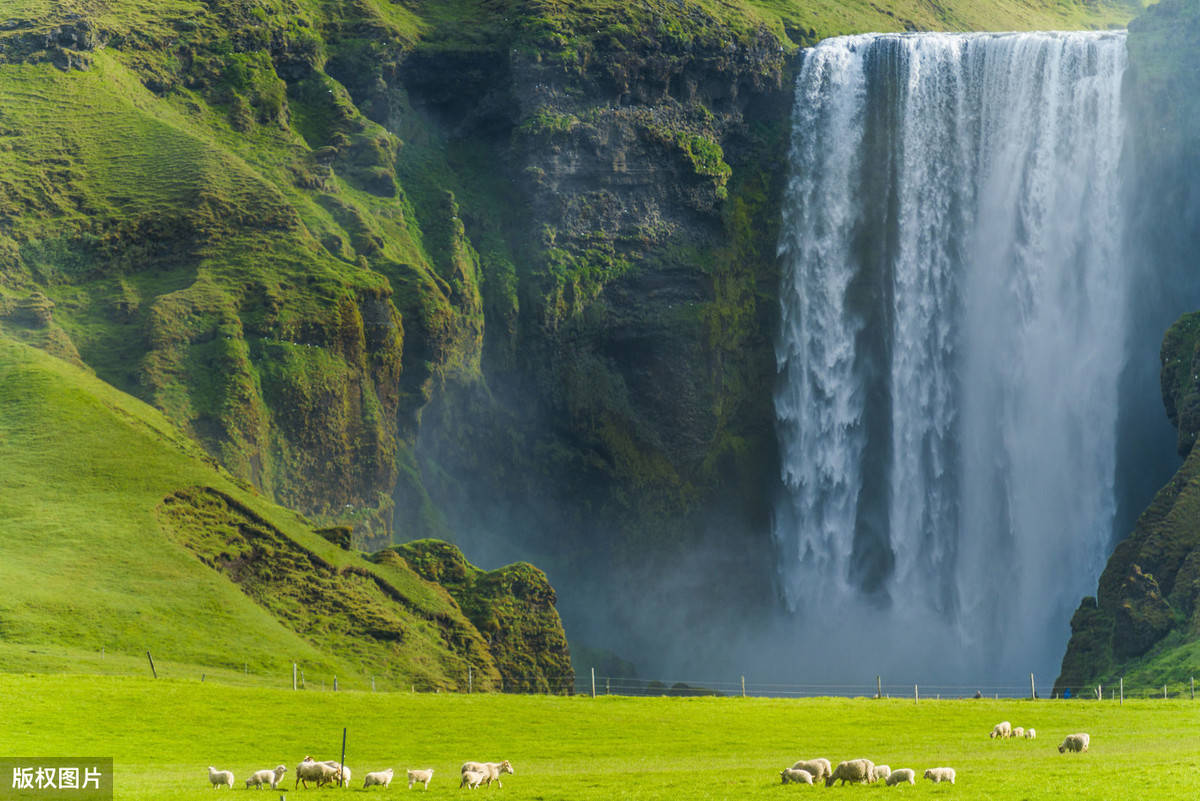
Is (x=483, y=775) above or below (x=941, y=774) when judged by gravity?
above

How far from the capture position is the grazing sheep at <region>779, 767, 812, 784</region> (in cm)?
4322

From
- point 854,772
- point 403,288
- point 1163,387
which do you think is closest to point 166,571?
point 403,288

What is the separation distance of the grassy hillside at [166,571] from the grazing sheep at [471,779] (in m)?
33.4

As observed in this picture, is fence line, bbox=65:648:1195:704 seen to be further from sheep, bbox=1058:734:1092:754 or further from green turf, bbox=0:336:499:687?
sheep, bbox=1058:734:1092:754

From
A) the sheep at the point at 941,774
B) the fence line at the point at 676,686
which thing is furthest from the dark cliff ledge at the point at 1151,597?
the sheep at the point at 941,774

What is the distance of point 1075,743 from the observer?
49.6m

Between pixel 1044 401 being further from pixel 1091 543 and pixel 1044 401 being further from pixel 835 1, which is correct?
pixel 835 1

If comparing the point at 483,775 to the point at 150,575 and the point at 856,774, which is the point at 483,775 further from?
the point at 150,575

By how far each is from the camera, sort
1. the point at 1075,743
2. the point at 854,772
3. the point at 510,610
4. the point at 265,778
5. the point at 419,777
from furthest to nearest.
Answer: the point at 510,610 → the point at 1075,743 → the point at 419,777 → the point at 265,778 → the point at 854,772

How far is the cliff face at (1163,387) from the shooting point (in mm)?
91375

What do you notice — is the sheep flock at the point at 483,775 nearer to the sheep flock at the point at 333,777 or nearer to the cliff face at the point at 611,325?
the sheep flock at the point at 333,777

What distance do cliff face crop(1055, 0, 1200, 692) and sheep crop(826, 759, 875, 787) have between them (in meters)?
44.3

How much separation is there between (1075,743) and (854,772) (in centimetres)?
1036

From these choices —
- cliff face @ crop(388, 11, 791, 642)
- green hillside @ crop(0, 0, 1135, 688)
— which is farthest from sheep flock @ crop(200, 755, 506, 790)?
cliff face @ crop(388, 11, 791, 642)
